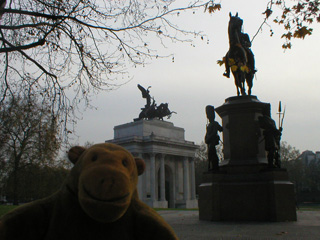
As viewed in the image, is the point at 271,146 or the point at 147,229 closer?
the point at 147,229

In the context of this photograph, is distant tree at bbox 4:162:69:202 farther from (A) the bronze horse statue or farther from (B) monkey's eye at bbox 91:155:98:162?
(B) monkey's eye at bbox 91:155:98:162

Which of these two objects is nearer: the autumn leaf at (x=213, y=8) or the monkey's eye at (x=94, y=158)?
the monkey's eye at (x=94, y=158)

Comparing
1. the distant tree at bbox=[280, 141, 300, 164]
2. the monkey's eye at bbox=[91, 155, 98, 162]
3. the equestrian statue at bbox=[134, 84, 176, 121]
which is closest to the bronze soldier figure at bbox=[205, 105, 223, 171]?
the monkey's eye at bbox=[91, 155, 98, 162]

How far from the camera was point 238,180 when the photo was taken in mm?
9578

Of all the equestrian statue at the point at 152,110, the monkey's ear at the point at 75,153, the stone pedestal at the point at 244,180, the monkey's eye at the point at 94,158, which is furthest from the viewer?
the equestrian statue at the point at 152,110

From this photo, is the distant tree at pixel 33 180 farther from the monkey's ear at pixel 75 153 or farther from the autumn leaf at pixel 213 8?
the monkey's ear at pixel 75 153

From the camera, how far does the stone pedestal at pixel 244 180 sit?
9.04m

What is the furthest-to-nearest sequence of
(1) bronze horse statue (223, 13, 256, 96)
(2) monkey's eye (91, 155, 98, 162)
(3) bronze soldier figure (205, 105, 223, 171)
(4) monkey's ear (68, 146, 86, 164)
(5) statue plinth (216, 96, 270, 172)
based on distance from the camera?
(1) bronze horse statue (223, 13, 256, 96) < (3) bronze soldier figure (205, 105, 223, 171) < (5) statue plinth (216, 96, 270, 172) < (4) monkey's ear (68, 146, 86, 164) < (2) monkey's eye (91, 155, 98, 162)

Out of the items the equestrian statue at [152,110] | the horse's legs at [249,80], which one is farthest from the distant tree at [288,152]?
the horse's legs at [249,80]

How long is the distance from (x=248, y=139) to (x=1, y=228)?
8766mm

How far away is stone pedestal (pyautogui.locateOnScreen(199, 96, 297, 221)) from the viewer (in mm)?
9039

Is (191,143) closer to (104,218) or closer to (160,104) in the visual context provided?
(160,104)

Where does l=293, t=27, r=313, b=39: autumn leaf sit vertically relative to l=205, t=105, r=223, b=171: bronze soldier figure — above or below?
above

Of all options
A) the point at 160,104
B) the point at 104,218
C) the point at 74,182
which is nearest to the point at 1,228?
the point at 74,182
